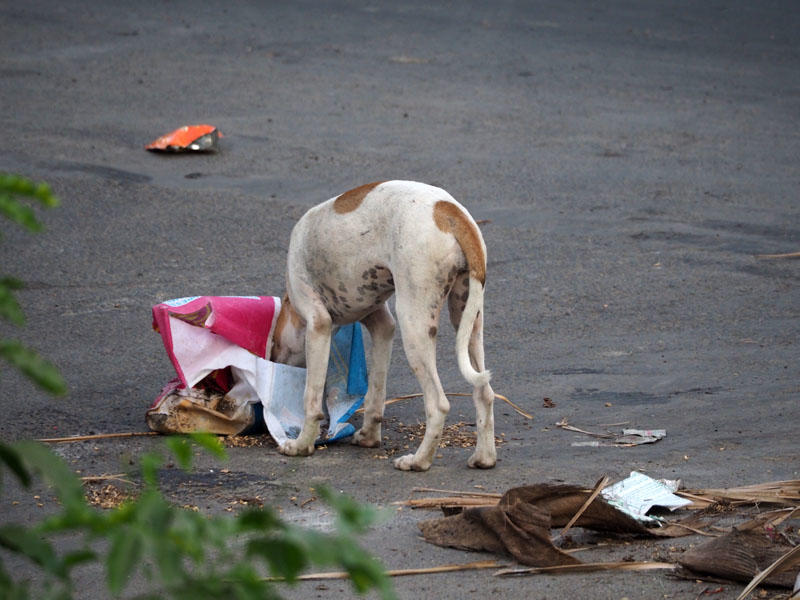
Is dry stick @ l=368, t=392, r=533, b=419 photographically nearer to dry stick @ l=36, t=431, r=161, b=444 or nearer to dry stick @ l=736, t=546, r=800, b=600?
dry stick @ l=36, t=431, r=161, b=444

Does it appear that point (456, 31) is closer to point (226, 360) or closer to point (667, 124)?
point (667, 124)

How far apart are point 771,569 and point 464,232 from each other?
2395mm

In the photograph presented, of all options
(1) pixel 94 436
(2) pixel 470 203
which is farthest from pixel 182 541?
(2) pixel 470 203

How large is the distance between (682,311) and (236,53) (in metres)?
9.57

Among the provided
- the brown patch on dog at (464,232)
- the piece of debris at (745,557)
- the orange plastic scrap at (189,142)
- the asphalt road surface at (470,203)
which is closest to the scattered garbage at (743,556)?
the piece of debris at (745,557)

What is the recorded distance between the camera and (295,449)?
602 cm

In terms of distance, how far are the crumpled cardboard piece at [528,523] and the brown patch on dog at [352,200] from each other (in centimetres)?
198

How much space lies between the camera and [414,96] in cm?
1408

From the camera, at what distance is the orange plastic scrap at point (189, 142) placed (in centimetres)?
1199

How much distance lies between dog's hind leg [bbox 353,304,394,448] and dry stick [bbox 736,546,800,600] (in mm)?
2814

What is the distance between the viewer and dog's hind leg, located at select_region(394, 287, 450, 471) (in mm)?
5598

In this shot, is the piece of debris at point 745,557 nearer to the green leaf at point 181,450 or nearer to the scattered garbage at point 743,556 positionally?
the scattered garbage at point 743,556

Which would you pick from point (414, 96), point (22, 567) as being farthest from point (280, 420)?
point (414, 96)

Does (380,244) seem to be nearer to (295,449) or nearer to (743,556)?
(295,449)
